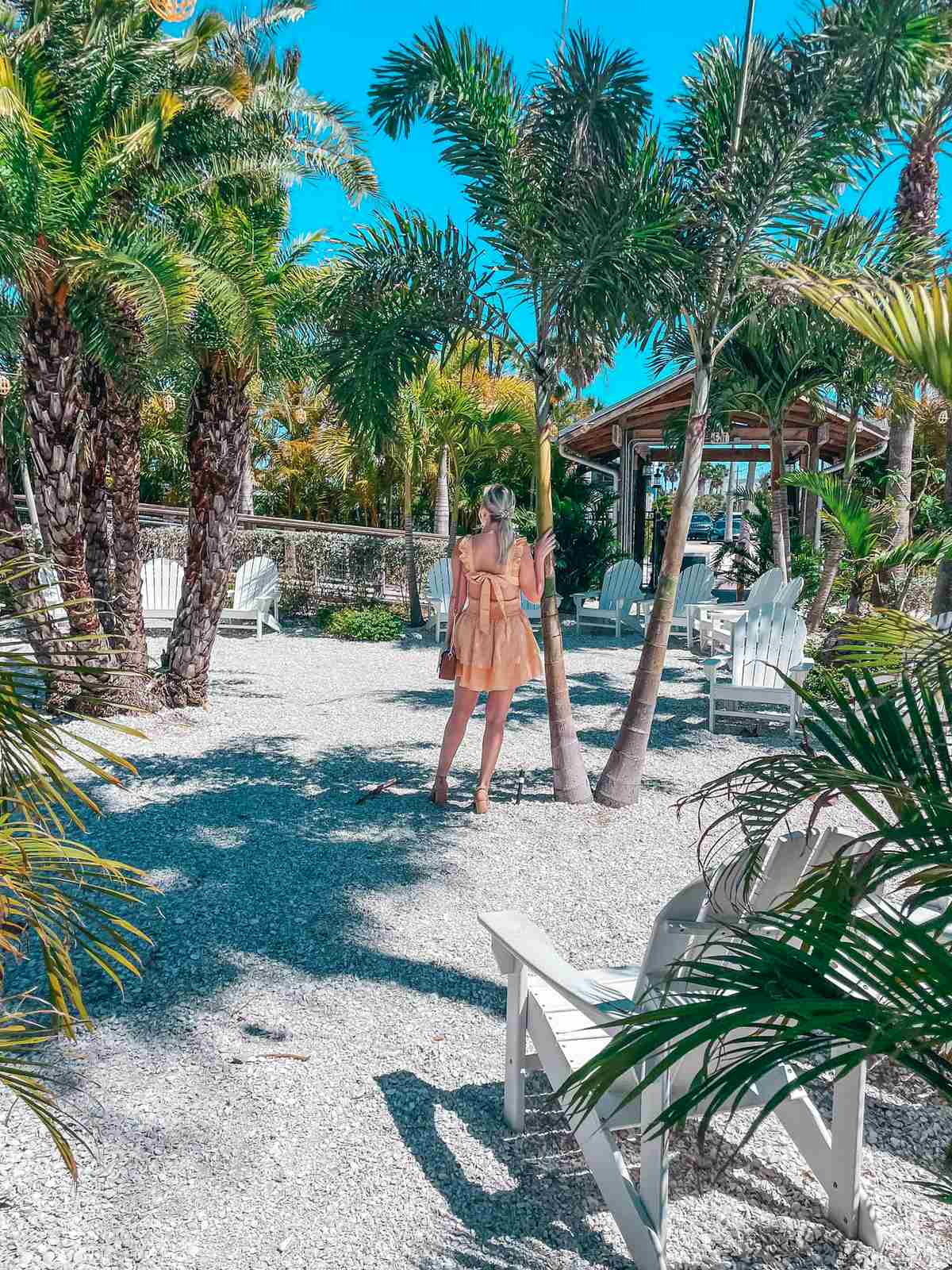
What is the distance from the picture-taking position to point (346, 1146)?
9.00 feet

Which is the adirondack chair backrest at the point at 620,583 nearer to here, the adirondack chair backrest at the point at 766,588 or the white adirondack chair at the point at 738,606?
the white adirondack chair at the point at 738,606

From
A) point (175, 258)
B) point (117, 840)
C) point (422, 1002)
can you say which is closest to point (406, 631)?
point (175, 258)

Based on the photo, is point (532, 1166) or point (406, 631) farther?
point (406, 631)

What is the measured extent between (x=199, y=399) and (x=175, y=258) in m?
1.62

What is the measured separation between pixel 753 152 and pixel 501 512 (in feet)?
7.99

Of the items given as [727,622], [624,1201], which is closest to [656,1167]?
[624,1201]

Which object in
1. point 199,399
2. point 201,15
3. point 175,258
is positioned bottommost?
point 199,399

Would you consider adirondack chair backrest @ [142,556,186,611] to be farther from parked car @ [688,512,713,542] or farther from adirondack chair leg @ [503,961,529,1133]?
parked car @ [688,512,713,542]

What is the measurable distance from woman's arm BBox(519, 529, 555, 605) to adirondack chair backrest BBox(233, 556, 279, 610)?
863 cm

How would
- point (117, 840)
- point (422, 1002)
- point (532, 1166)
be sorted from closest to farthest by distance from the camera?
1. point (532, 1166)
2. point (422, 1002)
3. point (117, 840)

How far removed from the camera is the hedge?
53.0ft

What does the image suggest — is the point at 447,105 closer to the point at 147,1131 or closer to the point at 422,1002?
the point at 422,1002

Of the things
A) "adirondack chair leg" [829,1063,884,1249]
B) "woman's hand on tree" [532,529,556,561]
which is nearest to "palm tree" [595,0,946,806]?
"woman's hand on tree" [532,529,556,561]

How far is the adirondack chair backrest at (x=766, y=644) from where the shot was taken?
801cm
